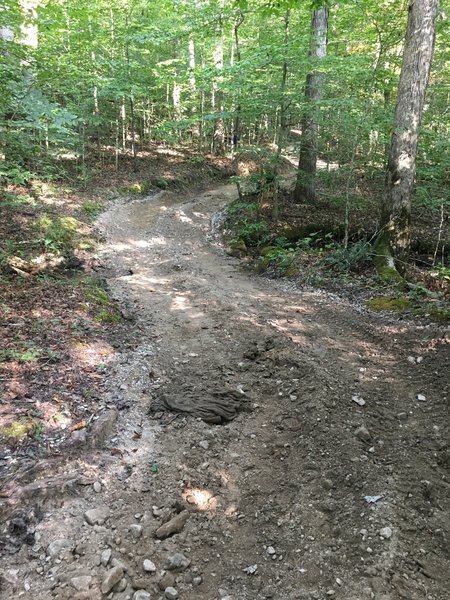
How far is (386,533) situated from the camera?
10.5 feet

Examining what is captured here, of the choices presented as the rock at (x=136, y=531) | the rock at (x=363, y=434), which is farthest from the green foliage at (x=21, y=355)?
the rock at (x=363, y=434)

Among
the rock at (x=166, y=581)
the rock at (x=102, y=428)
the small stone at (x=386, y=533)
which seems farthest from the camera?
the rock at (x=102, y=428)

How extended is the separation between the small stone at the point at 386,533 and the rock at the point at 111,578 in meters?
2.07

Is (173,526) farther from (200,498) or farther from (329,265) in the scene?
(329,265)

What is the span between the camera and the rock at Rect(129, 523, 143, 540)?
327 cm

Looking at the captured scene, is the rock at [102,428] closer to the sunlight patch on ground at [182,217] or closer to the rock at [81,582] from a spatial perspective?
the rock at [81,582]

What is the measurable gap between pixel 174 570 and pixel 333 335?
4.37m

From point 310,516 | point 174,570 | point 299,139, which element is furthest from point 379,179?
point 174,570

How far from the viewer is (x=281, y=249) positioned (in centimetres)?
1087

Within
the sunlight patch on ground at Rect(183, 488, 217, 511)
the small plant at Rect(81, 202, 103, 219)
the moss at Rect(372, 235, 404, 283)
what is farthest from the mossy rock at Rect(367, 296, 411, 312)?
the small plant at Rect(81, 202, 103, 219)

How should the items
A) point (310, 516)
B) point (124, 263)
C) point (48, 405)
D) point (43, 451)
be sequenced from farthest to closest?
point (124, 263), point (48, 405), point (43, 451), point (310, 516)

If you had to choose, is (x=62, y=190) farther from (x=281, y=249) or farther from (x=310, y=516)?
(x=310, y=516)

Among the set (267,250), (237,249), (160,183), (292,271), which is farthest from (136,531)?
(160,183)

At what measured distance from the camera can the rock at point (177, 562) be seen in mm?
3066
